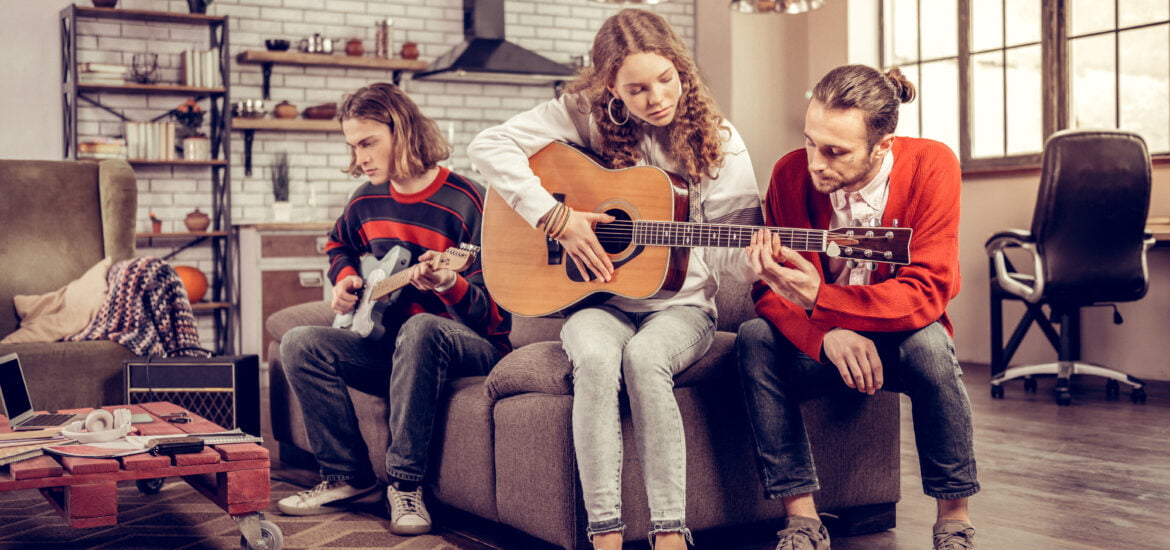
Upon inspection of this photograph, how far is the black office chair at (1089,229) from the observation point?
14.1 ft

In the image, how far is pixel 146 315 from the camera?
3389mm

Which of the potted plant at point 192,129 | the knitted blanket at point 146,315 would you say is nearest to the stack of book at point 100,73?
the potted plant at point 192,129

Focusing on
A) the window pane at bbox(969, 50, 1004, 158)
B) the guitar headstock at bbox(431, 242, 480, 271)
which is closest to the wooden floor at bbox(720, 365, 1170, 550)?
the guitar headstock at bbox(431, 242, 480, 271)

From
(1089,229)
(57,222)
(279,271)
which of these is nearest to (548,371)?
(57,222)

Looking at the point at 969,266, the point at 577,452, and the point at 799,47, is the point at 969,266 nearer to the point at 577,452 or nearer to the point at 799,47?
the point at 799,47

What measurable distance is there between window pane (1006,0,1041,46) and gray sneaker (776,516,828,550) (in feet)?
14.3

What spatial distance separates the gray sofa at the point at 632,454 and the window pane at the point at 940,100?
13.3 ft

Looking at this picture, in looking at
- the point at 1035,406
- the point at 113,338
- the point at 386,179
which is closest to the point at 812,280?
the point at 386,179

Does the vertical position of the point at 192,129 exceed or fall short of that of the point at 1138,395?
it exceeds it

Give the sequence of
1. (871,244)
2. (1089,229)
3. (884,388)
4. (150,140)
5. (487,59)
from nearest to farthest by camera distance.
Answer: (871,244), (884,388), (1089,229), (150,140), (487,59)

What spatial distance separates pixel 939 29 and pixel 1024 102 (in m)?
0.73

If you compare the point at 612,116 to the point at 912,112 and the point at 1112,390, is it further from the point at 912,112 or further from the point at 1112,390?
the point at 912,112

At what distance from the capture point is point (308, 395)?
8.95 ft

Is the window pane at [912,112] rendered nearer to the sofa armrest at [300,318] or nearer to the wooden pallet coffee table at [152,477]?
the sofa armrest at [300,318]
